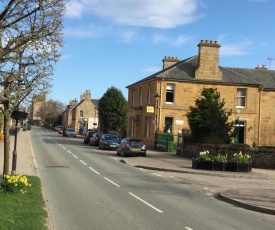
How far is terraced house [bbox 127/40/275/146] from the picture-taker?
42.5 m

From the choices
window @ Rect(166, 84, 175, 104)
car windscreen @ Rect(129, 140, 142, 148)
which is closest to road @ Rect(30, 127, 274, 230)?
car windscreen @ Rect(129, 140, 142, 148)

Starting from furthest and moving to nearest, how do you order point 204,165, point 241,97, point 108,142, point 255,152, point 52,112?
point 52,112 < point 241,97 < point 108,142 < point 255,152 < point 204,165

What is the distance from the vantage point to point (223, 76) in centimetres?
4478

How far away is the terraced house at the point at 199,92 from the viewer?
4250cm

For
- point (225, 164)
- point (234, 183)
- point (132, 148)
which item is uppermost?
point (132, 148)

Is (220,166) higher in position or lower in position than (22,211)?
lower

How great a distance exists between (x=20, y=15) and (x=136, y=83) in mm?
40897

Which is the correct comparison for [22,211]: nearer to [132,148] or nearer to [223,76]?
[132,148]

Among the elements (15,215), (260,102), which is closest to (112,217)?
(15,215)

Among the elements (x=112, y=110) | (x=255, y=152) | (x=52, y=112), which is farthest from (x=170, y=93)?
(x=52, y=112)

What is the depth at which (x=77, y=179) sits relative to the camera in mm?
16938

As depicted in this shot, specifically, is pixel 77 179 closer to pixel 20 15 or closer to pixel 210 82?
pixel 20 15

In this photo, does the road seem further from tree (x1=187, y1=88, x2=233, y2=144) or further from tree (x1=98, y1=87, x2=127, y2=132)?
tree (x1=98, y1=87, x2=127, y2=132)

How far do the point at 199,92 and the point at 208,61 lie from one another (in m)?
4.14
